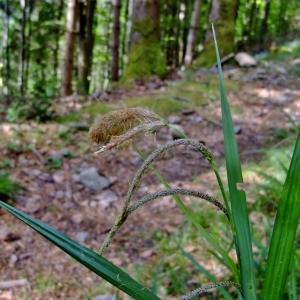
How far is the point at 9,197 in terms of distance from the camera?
3.50 m

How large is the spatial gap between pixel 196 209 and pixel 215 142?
1786mm

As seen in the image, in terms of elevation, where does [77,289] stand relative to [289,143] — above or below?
below

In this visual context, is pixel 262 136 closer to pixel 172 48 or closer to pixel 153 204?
pixel 153 204

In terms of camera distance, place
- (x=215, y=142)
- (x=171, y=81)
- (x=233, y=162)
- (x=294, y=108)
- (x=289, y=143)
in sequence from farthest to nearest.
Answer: (x=171, y=81) → (x=294, y=108) → (x=215, y=142) → (x=289, y=143) → (x=233, y=162)

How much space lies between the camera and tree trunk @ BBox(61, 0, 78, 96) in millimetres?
6438

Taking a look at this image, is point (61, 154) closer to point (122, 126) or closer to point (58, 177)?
point (58, 177)

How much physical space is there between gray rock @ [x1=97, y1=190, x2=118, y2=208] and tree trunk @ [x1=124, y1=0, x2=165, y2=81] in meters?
3.51

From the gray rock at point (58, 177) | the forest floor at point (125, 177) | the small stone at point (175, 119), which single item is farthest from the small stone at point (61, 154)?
the small stone at point (175, 119)

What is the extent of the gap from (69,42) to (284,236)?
6674mm

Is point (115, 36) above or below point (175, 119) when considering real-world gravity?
above

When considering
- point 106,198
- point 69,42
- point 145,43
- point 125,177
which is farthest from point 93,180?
point 145,43

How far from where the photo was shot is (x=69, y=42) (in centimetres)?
686

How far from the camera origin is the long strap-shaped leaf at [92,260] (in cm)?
58

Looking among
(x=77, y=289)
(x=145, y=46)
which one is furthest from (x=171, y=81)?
(x=77, y=289)
